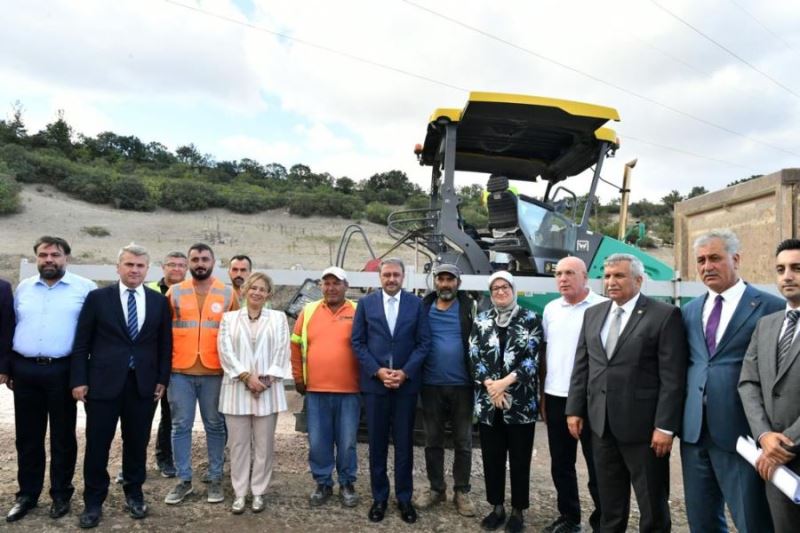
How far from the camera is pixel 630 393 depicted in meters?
2.98

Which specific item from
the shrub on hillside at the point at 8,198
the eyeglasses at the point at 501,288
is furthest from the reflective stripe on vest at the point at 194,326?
the shrub on hillside at the point at 8,198

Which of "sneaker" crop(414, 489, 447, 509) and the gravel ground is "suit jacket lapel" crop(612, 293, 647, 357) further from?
"sneaker" crop(414, 489, 447, 509)

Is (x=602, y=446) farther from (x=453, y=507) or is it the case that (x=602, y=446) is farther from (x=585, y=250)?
(x=585, y=250)

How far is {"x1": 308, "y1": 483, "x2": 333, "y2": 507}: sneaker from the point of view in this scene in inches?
155

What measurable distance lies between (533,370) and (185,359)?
240cm

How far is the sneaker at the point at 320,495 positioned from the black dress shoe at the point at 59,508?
1592 millimetres

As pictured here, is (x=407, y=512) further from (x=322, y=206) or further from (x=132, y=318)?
(x=322, y=206)

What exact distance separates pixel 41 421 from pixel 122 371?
703 mm

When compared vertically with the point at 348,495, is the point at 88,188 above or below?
above


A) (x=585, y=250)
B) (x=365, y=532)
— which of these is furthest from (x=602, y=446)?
(x=585, y=250)

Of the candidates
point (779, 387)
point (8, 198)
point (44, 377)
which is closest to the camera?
point (779, 387)

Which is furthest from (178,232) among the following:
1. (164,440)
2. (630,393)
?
(630,393)

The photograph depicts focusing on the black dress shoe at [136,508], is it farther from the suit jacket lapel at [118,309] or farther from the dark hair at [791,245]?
the dark hair at [791,245]

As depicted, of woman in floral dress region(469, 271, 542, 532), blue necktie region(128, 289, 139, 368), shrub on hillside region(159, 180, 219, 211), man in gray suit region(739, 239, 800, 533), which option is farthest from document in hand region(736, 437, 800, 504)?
shrub on hillside region(159, 180, 219, 211)
